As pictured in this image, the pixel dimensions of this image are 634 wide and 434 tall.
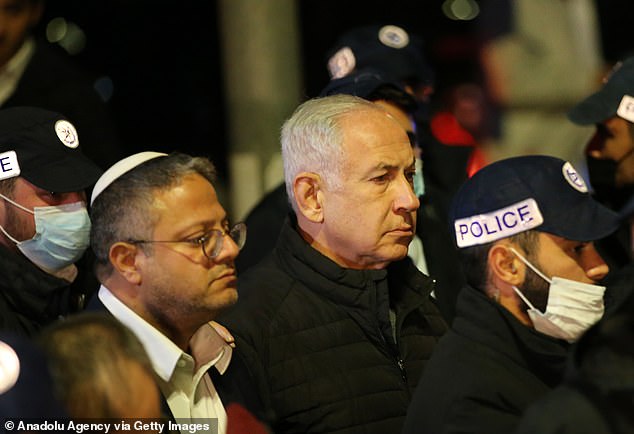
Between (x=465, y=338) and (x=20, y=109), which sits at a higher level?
(x=20, y=109)

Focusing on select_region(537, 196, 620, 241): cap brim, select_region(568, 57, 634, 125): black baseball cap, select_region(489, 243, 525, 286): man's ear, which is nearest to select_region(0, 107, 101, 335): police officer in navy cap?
select_region(489, 243, 525, 286): man's ear

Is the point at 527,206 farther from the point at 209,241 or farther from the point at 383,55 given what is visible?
the point at 383,55

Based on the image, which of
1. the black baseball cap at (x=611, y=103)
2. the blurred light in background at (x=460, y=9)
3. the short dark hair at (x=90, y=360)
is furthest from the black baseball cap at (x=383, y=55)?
the blurred light in background at (x=460, y=9)

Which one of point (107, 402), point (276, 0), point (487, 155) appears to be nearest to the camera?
point (107, 402)

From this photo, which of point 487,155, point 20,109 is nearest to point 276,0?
point 487,155

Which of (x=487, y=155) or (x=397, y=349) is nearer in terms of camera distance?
(x=397, y=349)

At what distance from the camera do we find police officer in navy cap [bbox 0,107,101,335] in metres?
5.12

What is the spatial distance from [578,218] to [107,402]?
2.09 m

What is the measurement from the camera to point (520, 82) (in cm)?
1235

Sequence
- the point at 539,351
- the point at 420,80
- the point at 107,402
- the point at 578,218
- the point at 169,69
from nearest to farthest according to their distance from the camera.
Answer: the point at 107,402 → the point at 539,351 → the point at 578,218 → the point at 420,80 → the point at 169,69

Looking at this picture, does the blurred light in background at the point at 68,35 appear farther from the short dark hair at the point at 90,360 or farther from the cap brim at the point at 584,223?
the short dark hair at the point at 90,360

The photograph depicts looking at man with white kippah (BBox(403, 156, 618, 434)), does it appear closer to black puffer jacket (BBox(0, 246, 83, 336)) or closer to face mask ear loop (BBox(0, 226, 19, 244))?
black puffer jacket (BBox(0, 246, 83, 336))

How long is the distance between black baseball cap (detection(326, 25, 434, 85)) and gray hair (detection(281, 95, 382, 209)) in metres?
1.57

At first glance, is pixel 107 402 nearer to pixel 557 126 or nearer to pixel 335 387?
pixel 335 387
